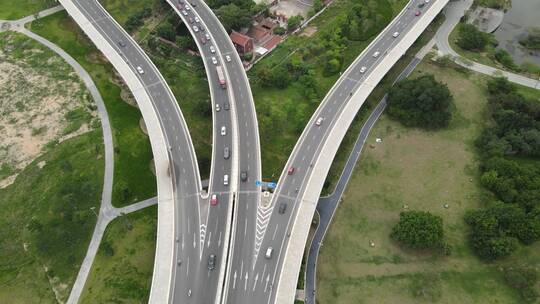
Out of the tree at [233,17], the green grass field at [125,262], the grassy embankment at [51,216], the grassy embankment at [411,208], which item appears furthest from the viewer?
the tree at [233,17]

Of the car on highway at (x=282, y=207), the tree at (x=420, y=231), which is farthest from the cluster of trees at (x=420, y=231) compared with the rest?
the car on highway at (x=282, y=207)

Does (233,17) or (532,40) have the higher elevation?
(233,17)

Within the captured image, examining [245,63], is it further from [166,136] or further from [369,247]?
[369,247]

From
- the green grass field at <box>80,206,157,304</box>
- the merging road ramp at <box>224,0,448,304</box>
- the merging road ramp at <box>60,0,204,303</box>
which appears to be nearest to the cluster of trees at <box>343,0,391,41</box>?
the merging road ramp at <box>224,0,448,304</box>

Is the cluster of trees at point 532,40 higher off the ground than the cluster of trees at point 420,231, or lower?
higher

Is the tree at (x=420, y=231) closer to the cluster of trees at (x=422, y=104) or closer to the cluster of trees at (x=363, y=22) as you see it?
the cluster of trees at (x=422, y=104)

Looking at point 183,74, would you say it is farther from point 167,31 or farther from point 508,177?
point 508,177

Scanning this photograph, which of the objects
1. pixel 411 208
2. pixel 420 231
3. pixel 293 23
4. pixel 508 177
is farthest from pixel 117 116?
pixel 508 177

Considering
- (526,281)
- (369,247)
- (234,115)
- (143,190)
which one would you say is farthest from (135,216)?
(526,281)
